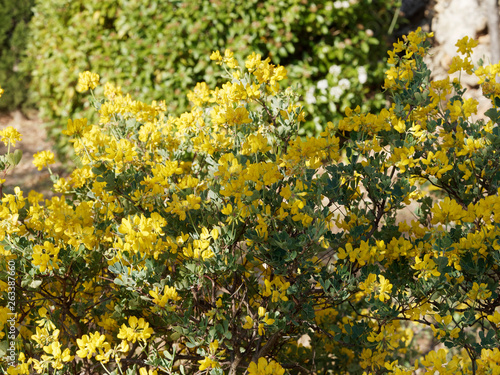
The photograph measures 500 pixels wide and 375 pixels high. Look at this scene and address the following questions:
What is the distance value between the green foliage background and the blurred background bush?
1.44 meters

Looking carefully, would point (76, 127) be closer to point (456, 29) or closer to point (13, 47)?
point (456, 29)

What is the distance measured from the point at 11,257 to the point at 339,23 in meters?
4.10

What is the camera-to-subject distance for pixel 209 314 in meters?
1.48

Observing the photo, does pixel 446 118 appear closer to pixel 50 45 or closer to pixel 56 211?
pixel 56 211

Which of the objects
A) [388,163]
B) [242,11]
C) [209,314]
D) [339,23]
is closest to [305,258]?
[209,314]

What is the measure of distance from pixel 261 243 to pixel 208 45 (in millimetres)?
3412

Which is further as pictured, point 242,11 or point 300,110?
point 242,11

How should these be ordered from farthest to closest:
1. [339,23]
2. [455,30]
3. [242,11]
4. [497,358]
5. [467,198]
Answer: [455,30], [339,23], [242,11], [467,198], [497,358]

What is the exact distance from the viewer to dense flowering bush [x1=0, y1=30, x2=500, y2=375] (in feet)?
4.65

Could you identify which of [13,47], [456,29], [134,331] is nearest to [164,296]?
[134,331]

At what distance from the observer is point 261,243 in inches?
56.4

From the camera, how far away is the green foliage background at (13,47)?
6.53 m

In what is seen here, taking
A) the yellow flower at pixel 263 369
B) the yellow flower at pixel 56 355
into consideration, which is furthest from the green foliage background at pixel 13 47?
the yellow flower at pixel 263 369

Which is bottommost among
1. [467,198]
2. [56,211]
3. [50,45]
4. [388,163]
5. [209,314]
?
[50,45]
